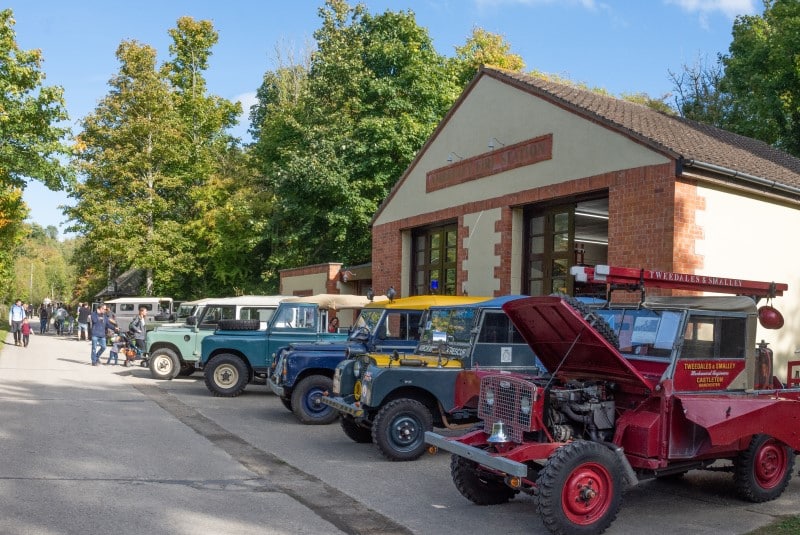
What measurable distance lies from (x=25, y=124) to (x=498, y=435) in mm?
25135

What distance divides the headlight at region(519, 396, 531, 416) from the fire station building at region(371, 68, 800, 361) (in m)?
6.85

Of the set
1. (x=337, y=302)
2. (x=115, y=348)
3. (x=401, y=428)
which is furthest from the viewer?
(x=115, y=348)

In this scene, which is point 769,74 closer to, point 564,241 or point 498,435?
point 564,241

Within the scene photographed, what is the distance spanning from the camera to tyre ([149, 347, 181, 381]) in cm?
1780

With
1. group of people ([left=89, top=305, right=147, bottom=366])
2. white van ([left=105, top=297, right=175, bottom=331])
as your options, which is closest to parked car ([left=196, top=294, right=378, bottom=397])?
group of people ([left=89, top=305, right=147, bottom=366])

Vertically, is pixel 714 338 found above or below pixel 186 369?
above

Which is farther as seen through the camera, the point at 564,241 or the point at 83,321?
the point at 83,321

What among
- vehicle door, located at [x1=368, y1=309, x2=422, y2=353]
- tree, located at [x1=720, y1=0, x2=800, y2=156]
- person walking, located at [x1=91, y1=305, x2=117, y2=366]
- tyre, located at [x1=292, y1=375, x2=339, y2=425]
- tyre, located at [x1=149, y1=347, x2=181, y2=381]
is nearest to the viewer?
vehicle door, located at [x1=368, y1=309, x2=422, y2=353]

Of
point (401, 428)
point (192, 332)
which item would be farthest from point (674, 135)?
point (192, 332)

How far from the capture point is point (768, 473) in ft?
23.2

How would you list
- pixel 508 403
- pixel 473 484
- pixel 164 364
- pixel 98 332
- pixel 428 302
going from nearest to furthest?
1. pixel 508 403
2. pixel 473 484
3. pixel 428 302
4. pixel 164 364
5. pixel 98 332

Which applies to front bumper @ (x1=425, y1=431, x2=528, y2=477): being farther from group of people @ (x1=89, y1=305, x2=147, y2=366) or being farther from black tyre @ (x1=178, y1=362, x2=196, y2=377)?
group of people @ (x1=89, y1=305, x2=147, y2=366)

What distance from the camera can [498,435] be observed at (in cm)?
625

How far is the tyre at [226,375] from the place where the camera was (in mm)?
14949
